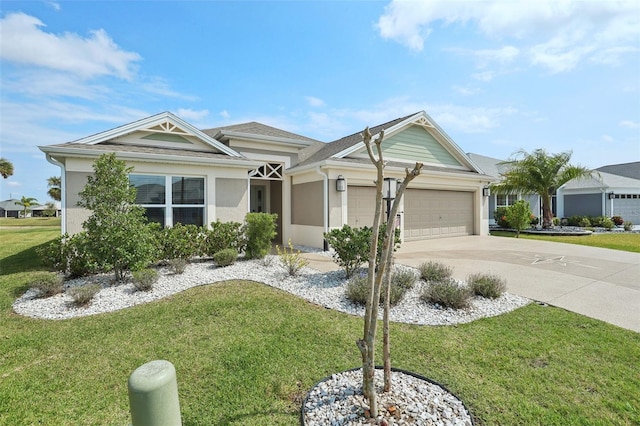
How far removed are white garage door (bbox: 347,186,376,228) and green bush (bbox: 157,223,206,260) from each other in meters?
5.83

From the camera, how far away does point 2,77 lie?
8.72 metres

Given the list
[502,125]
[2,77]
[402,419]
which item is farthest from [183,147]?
[502,125]

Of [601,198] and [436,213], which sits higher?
[601,198]

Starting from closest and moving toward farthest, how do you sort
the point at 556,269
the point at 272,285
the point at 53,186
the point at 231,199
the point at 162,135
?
the point at 272,285
the point at 556,269
the point at 162,135
the point at 231,199
the point at 53,186

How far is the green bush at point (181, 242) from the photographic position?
8.26 metres

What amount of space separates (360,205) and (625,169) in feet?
119

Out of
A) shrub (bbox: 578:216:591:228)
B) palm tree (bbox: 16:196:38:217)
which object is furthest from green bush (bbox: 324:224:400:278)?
palm tree (bbox: 16:196:38:217)

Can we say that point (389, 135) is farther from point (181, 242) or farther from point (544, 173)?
point (544, 173)

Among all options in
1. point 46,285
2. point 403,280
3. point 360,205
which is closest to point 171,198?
point 46,285

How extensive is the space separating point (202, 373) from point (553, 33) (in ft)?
38.9

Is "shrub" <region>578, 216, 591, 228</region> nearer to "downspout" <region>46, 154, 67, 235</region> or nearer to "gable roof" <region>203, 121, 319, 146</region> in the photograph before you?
"gable roof" <region>203, 121, 319, 146</region>

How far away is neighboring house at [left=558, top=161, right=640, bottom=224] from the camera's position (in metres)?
23.4

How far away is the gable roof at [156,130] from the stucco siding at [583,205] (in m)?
28.2

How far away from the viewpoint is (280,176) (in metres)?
14.0
